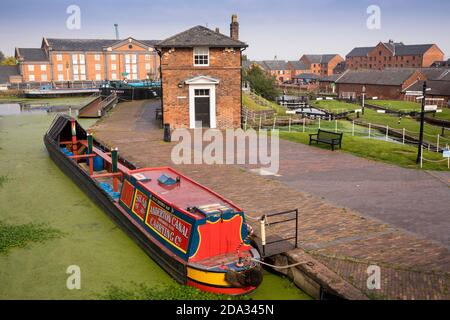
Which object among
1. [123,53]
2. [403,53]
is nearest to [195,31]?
[123,53]

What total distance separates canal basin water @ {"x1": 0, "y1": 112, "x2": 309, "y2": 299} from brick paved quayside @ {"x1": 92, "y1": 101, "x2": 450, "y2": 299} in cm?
98

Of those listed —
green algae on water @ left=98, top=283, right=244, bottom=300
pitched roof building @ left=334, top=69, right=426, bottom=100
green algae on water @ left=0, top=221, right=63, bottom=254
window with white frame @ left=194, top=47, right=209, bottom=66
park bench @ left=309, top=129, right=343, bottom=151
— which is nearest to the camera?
green algae on water @ left=98, top=283, right=244, bottom=300

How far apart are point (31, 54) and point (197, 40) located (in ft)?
207

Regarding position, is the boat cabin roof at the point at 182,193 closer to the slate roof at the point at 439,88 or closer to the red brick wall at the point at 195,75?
the red brick wall at the point at 195,75

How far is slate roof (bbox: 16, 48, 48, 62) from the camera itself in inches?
3000

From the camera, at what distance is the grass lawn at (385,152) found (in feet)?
57.4

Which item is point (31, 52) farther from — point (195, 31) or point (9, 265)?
point (9, 265)

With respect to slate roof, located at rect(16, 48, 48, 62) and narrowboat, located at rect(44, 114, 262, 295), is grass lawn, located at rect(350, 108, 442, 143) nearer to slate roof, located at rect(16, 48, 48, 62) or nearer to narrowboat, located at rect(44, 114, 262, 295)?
narrowboat, located at rect(44, 114, 262, 295)

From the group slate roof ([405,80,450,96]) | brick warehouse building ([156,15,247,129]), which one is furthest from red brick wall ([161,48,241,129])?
slate roof ([405,80,450,96])

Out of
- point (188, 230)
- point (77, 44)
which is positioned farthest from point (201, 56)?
point (77, 44)

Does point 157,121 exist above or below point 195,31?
below

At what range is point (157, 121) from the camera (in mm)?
29688

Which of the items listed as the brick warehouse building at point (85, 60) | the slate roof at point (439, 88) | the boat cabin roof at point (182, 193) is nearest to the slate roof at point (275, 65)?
the brick warehouse building at point (85, 60)
